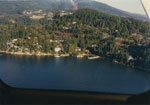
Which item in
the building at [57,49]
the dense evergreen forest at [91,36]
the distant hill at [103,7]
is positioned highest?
the distant hill at [103,7]

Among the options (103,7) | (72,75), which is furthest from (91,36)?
(72,75)

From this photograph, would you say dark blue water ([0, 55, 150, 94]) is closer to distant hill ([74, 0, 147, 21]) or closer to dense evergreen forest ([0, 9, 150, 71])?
dense evergreen forest ([0, 9, 150, 71])

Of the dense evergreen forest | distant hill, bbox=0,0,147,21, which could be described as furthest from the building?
distant hill, bbox=0,0,147,21

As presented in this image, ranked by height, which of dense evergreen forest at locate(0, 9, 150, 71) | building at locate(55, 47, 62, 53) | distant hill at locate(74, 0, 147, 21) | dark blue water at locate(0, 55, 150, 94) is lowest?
dark blue water at locate(0, 55, 150, 94)

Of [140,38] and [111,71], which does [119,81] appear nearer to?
[111,71]

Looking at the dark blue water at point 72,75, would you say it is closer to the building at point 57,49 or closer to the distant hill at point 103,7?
the building at point 57,49

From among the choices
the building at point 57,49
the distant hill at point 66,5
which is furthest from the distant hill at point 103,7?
the building at point 57,49
